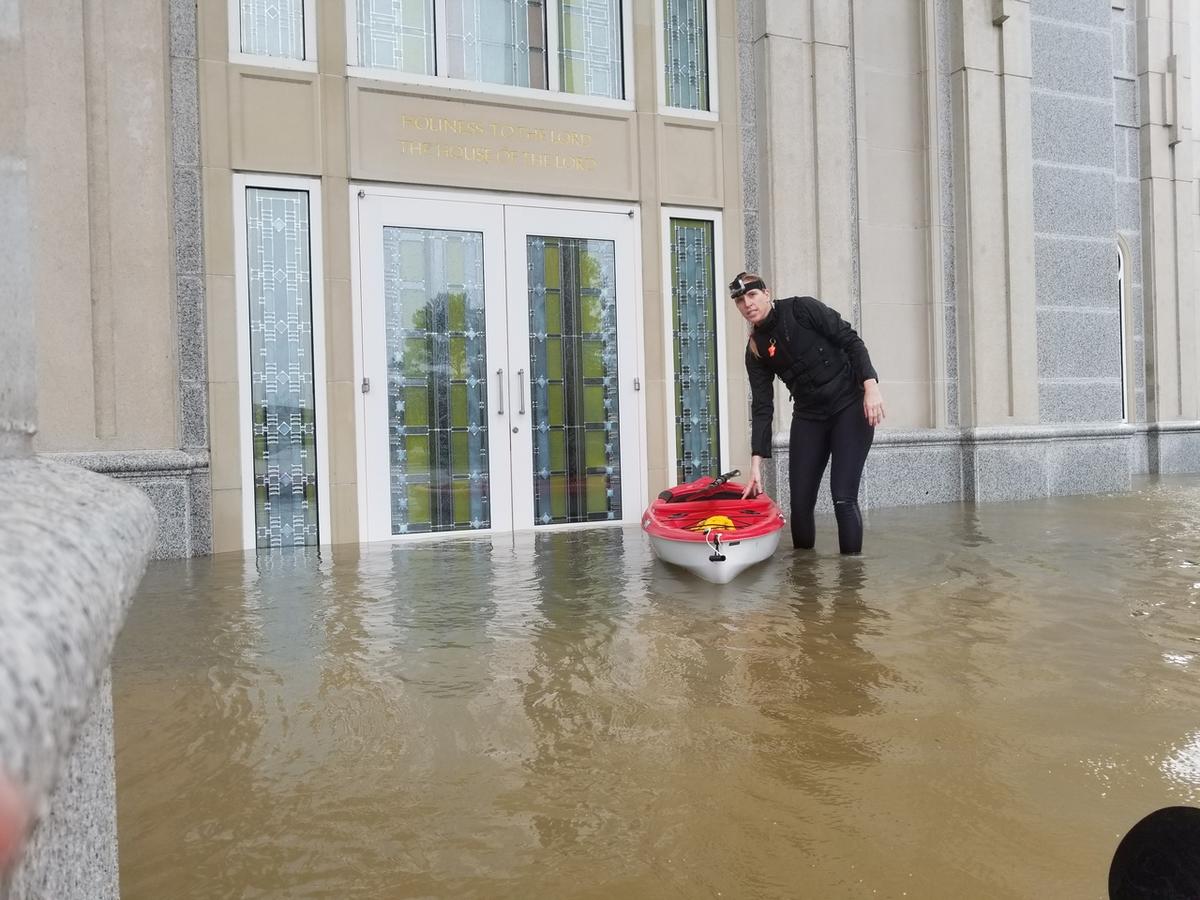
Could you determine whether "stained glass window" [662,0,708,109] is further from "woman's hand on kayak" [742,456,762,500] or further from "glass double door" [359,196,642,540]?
"woman's hand on kayak" [742,456,762,500]

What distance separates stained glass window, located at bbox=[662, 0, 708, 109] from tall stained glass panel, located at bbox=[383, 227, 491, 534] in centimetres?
255

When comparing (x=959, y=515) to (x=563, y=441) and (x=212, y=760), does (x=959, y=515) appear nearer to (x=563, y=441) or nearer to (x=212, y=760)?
(x=563, y=441)

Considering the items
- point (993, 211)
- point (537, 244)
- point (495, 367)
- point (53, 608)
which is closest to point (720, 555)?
point (495, 367)

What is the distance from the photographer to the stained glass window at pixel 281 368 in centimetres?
756

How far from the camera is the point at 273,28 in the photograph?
768 cm

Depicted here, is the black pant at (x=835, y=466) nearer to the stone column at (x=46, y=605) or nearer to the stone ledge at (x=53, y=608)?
the stone column at (x=46, y=605)

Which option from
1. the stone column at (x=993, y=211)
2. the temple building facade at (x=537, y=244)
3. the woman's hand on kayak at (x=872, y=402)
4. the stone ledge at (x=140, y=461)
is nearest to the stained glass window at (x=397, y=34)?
the temple building facade at (x=537, y=244)

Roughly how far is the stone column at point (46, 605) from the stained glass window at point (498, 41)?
7601mm

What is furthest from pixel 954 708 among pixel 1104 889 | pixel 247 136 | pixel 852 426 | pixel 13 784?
pixel 247 136

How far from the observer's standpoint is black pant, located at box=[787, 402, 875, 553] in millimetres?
6141

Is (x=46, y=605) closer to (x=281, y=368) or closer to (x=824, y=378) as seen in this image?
(x=824, y=378)

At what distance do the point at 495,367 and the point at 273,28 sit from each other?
322cm

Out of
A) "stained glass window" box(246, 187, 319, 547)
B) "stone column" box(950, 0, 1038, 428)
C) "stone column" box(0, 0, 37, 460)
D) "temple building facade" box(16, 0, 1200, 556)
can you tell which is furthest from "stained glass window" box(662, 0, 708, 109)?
"stone column" box(0, 0, 37, 460)

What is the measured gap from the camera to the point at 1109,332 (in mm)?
11000
